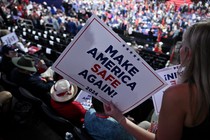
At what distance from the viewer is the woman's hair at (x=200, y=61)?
98 centimetres

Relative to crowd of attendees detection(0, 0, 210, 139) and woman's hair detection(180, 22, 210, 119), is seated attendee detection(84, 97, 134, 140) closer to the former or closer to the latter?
crowd of attendees detection(0, 0, 210, 139)

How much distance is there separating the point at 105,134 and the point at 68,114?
838mm

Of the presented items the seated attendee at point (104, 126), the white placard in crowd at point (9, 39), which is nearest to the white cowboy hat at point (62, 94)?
the seated attendee at point (104, 126)

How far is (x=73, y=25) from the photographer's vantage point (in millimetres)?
12031

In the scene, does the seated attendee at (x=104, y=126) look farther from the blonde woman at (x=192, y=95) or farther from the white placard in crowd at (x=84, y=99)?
the blonde woman at (x=192, y=95)

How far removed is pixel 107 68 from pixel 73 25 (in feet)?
35.5

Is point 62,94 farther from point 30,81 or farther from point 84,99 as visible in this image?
point 30,81

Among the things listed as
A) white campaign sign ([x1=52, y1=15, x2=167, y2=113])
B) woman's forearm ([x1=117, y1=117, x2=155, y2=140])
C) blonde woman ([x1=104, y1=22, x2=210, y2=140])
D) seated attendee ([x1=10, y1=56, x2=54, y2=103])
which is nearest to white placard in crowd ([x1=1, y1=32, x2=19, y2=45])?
seated attendee ([x1=10, y1=56, x2=54, y2=103])

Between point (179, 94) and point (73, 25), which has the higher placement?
point (179, 94)

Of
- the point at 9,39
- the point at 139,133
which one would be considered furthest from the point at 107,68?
the point at 9,39

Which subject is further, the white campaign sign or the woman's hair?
the white campaign sign

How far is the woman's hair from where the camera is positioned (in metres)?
0.98

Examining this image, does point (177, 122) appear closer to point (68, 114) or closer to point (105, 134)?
point (105, 134)

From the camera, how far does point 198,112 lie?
99 centimetres
